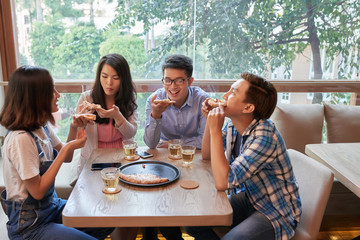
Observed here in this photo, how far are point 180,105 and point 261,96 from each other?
3.03 ft

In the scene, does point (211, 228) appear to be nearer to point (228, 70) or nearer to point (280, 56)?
point (228, 70)

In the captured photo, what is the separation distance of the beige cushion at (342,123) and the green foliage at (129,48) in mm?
1903

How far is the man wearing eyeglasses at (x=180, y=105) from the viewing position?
2387mm

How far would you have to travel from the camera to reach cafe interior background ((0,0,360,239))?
331 cm

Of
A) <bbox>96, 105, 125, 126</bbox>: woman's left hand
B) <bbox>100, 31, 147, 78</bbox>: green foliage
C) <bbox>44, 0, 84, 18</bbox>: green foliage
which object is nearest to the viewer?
<bbox>96, 105, 125, 126</bbox>: woman's left hand

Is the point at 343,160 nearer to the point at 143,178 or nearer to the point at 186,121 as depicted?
the point at 186,121

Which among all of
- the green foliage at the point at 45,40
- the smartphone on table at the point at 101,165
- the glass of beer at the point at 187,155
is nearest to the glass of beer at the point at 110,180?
the smartphone on table at the point at 101,165

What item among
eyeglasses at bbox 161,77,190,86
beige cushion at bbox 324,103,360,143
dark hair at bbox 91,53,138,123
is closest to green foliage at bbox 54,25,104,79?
dark hair at bbox 91,53,138,123

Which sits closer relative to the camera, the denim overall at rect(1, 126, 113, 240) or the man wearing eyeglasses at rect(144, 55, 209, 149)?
the denim overall at rect(1, 126, 113, 240)

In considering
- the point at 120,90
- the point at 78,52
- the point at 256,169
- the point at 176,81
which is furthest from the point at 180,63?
the point at 78,52

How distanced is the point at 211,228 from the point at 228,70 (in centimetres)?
202

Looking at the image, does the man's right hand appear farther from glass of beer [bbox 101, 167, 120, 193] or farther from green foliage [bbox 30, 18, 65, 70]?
green foliage [bbox 30, 18, 65, 70]

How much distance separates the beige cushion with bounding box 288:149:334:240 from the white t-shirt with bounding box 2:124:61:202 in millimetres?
1366

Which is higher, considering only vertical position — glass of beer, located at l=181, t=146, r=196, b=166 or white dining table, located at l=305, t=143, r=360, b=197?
glass of beer, located at l=181, t=146, r=196, b=166
